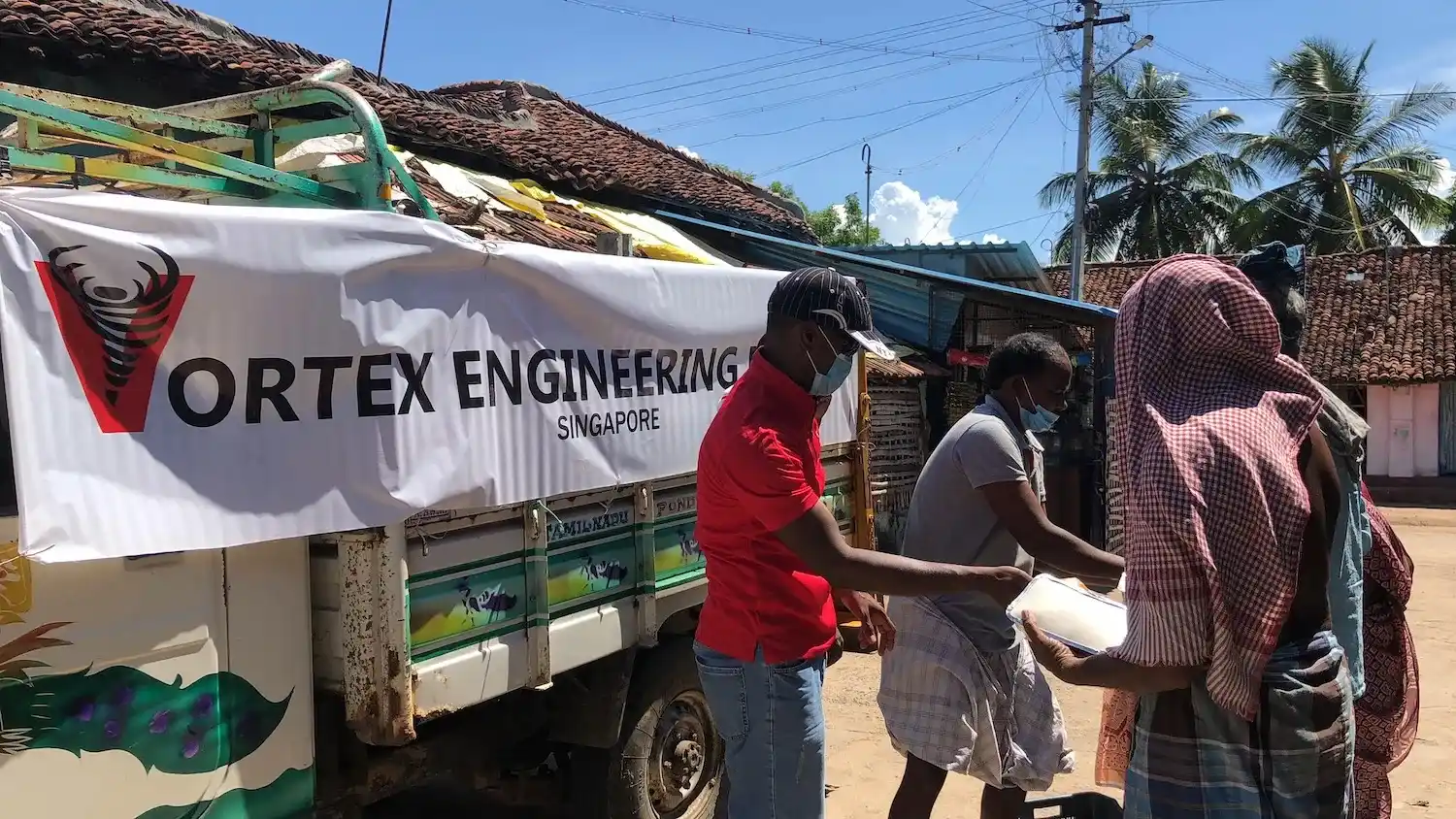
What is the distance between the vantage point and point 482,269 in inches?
118

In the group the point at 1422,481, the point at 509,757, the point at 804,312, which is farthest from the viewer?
the point at 1422,481

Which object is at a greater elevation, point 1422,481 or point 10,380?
point 10,380

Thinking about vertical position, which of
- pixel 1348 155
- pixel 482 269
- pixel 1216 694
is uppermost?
pixel 1348 155

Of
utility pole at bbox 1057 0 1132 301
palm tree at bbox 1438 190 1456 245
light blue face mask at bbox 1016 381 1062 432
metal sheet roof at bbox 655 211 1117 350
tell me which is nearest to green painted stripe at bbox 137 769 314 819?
light blue face mask at bbox 1016 381 1062 432

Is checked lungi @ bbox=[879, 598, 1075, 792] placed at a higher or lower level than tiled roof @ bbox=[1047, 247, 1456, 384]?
lower

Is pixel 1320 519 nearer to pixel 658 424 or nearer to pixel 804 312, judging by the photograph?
pixel 804 312

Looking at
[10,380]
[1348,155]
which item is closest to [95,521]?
[10,380]

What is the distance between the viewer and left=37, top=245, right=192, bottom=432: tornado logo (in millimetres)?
2098

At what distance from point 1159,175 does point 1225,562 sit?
78.1 feet

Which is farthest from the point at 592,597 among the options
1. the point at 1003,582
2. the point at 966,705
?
the point at 1003,582

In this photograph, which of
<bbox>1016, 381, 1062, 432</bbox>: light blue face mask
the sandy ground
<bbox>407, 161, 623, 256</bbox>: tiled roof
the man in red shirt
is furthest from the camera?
<bbox>407, 161, 623, 256</bbox>: tiled roof

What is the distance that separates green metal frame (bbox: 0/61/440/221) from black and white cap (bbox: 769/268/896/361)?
4.16ft

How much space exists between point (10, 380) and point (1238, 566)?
235 cm

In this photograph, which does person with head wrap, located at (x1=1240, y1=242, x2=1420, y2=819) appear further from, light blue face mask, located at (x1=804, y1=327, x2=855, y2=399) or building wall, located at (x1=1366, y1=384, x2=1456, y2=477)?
building wall, located at (x1=1366, y1=384, x2=1456, y2=477)
